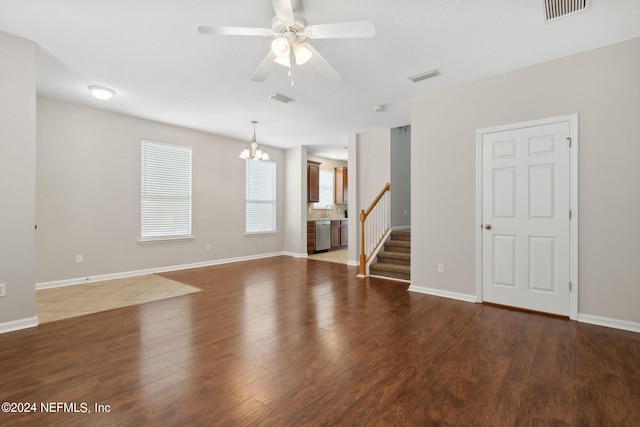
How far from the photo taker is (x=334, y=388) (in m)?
1.96

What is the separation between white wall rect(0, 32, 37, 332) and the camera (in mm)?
2848

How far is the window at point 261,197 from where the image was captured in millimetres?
7223

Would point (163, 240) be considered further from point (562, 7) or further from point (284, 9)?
point (562, 7)

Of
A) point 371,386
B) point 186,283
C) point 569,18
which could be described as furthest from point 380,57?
point 186,283

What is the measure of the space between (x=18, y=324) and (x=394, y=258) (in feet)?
16.5

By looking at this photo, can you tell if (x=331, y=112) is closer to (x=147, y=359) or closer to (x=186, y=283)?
(x=186, y=283)

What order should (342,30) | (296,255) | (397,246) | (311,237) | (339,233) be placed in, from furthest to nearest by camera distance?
(339,233), (311,237), (296,255), (397,246), (342,30)

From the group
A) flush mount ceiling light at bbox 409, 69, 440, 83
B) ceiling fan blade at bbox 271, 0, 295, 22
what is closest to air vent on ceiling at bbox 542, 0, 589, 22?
flush mount ceiling light at bbox 409, 69, 440, 83

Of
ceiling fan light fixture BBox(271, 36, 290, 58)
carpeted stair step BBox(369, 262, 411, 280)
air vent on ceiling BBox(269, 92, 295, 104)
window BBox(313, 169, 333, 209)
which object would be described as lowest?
carpeted stair step BBox(369, 262, 411, 280)

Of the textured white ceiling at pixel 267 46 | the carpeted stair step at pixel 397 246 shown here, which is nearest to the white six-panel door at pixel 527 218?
the textured white ceiling at pixel 267 46

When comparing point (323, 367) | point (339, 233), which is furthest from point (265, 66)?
point (339, 233)

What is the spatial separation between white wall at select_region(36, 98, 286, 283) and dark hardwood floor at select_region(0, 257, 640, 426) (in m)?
1.99

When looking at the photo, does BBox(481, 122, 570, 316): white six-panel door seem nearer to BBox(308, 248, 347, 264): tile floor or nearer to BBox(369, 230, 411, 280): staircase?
BBox(369, 230, 411, 280): staircase

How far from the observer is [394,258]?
5438 millimetres
